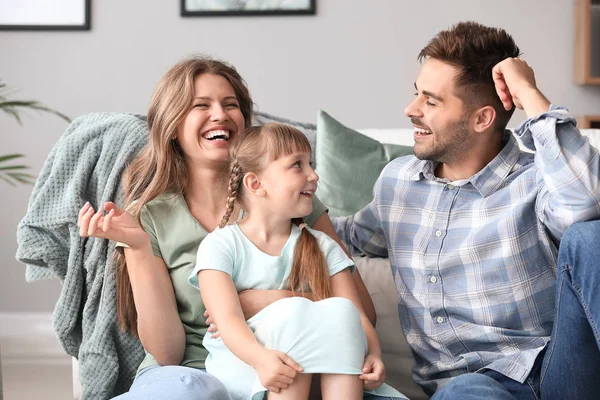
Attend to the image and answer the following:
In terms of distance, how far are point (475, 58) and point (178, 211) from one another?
0.72 metres

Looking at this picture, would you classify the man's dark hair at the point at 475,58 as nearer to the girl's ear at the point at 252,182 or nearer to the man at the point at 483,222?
the man at the point at 483,222

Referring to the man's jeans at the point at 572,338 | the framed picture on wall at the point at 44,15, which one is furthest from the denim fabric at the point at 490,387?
the framed picture on wall at the point at 44,15

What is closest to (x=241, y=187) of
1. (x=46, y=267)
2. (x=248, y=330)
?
(x=248, y=330)

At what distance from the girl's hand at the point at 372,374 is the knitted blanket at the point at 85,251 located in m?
0.59

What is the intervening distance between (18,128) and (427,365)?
237 cm

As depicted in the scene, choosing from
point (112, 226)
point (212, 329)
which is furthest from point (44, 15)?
point (212, 329)

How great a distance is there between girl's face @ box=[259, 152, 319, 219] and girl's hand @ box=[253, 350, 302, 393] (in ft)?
1.09

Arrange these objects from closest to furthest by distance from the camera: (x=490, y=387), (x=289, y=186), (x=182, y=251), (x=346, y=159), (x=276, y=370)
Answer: (x=276, y=370)
(x=490, y=387)
(x=289, y=186)
(x=182, y=251)
(x=346, y=159)

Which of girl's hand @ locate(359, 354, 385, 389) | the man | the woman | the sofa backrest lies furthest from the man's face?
the sofa backrest

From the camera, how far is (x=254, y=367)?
1392 millimetres

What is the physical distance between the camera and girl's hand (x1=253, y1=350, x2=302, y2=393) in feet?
4.39

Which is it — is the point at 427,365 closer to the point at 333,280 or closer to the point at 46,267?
the point at 333,280

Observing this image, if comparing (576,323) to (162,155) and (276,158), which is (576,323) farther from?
(162,155)

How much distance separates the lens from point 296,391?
4.45ft
